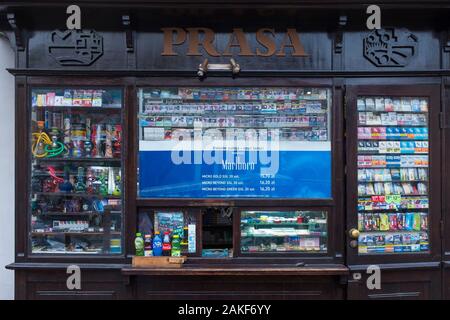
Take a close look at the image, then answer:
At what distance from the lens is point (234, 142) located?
15.9ft

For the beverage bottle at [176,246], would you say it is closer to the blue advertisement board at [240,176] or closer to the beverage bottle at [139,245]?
the beverage bottle at [139,245]

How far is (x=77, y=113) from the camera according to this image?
4.88 meters

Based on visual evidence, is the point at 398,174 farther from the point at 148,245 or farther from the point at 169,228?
the point at 148,245

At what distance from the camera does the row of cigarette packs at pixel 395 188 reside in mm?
4871

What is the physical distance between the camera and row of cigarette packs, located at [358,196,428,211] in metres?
4.86

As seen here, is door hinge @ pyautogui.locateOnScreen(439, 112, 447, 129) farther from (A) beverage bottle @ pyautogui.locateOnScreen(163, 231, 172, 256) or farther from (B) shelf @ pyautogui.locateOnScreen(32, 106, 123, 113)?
(B) shelf @ pyautogui.locateOnScreen(32, 106, 123, 113)

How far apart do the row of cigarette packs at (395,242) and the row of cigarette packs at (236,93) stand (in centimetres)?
175

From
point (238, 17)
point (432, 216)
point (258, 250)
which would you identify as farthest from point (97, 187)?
point (432, 216)

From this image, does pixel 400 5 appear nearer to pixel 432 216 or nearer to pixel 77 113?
pixel 432 216

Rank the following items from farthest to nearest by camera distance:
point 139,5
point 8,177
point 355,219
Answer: point 8,177 < point 355,219 < point 139,5

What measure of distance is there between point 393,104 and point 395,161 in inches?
26.3

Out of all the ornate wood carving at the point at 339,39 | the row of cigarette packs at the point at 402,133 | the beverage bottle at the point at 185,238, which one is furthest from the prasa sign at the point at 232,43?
the beverage bottle at the point at 185,238

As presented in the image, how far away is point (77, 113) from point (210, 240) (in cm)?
215

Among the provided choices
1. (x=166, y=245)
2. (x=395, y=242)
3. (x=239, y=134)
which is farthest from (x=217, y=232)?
(x=395, y=242)
